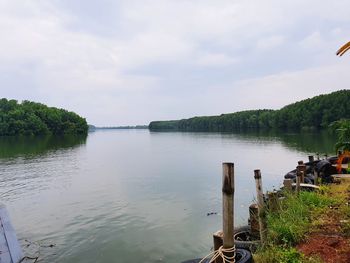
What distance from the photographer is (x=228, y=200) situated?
591cm

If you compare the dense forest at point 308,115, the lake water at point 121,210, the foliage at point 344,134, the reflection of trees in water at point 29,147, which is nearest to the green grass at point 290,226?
the foliage at point 344,134

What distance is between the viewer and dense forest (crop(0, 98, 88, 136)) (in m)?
131

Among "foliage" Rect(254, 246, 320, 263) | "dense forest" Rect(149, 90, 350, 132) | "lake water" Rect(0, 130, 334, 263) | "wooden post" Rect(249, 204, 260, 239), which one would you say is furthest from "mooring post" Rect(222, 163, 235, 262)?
"dense forest" Rect(149, 90, 350, 132)

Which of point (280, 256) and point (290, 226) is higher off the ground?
point (290, 226)

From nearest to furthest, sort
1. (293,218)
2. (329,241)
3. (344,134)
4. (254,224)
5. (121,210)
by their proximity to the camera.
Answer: (329,241), (293,218), (344,134), (254,224), (121,210)

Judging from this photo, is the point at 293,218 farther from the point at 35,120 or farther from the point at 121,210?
the point at 35,120

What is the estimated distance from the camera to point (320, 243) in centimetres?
711

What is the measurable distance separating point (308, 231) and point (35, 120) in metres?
142

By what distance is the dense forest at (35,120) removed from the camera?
131 metres

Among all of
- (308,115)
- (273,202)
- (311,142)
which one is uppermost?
(308,115)

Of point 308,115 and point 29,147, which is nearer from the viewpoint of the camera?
point 29,147

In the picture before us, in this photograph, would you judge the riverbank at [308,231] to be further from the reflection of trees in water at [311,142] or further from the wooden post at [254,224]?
the reflection of trees in water at [311,142]

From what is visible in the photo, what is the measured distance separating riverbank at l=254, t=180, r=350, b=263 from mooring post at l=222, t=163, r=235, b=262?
145 cm

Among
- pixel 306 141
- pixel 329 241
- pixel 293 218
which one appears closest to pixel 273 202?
pixel 293 218
